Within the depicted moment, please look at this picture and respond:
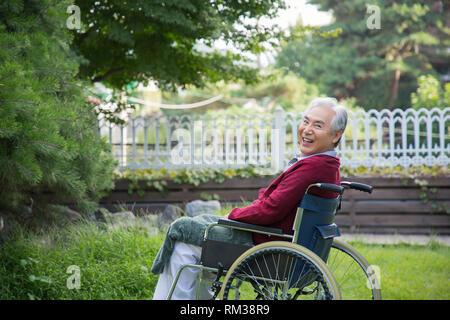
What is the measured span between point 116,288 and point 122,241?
24.1 inches

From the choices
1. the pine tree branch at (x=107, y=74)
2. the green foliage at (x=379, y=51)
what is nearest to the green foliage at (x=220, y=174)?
the pine tree branch at (x=107, y=74)

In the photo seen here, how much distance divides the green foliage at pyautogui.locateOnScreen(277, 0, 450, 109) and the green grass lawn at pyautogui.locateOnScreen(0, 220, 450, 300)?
15779 mm

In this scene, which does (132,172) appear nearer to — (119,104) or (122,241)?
(119,104)

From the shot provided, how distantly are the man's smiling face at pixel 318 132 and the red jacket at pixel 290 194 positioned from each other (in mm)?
85

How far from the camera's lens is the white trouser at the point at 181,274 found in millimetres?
2512

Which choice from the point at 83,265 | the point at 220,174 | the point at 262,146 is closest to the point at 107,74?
the point at 220,174

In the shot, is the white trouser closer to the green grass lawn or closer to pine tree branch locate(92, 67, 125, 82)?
the green grass lawn

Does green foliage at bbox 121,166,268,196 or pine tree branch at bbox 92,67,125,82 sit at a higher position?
pine tree branch at bbox 92,67,125,82

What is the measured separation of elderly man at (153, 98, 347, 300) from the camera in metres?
2.31

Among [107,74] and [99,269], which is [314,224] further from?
[107,74]

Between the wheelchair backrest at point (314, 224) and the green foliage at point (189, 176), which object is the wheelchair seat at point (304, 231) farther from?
the green foliage at point (189, 176)

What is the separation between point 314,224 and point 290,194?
191 mm

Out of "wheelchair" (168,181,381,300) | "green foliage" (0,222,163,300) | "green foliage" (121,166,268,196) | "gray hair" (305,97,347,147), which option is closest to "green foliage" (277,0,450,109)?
"green foliage" (121,166,268,196)
